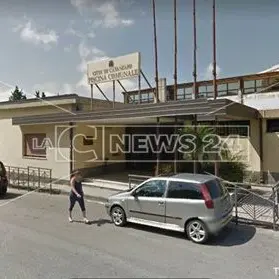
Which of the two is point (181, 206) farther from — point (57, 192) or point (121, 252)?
point (57, 192)

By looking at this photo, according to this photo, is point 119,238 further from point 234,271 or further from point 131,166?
Answer: point 131,166

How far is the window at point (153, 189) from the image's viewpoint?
7784 millimetres

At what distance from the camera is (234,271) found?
18.1 ft

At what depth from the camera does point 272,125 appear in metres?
14.2

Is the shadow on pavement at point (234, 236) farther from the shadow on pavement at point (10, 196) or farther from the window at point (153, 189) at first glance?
the shadow on pavement at point (10, 196)

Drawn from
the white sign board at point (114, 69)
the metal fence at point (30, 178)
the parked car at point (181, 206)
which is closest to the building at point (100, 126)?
the metal fence at point (30, 178)

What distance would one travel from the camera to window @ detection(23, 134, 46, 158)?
16406 millimetres

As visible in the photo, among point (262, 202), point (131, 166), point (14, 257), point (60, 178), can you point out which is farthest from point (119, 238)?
point (131, 166)

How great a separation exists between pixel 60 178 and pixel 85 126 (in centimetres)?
286

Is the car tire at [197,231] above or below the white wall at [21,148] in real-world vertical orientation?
below

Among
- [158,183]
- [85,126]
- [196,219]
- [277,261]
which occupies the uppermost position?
[85,126]

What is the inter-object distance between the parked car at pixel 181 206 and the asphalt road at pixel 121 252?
29 centimetres

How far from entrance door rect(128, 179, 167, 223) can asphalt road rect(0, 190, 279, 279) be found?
15.9 inches

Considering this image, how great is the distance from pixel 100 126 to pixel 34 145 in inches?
155
